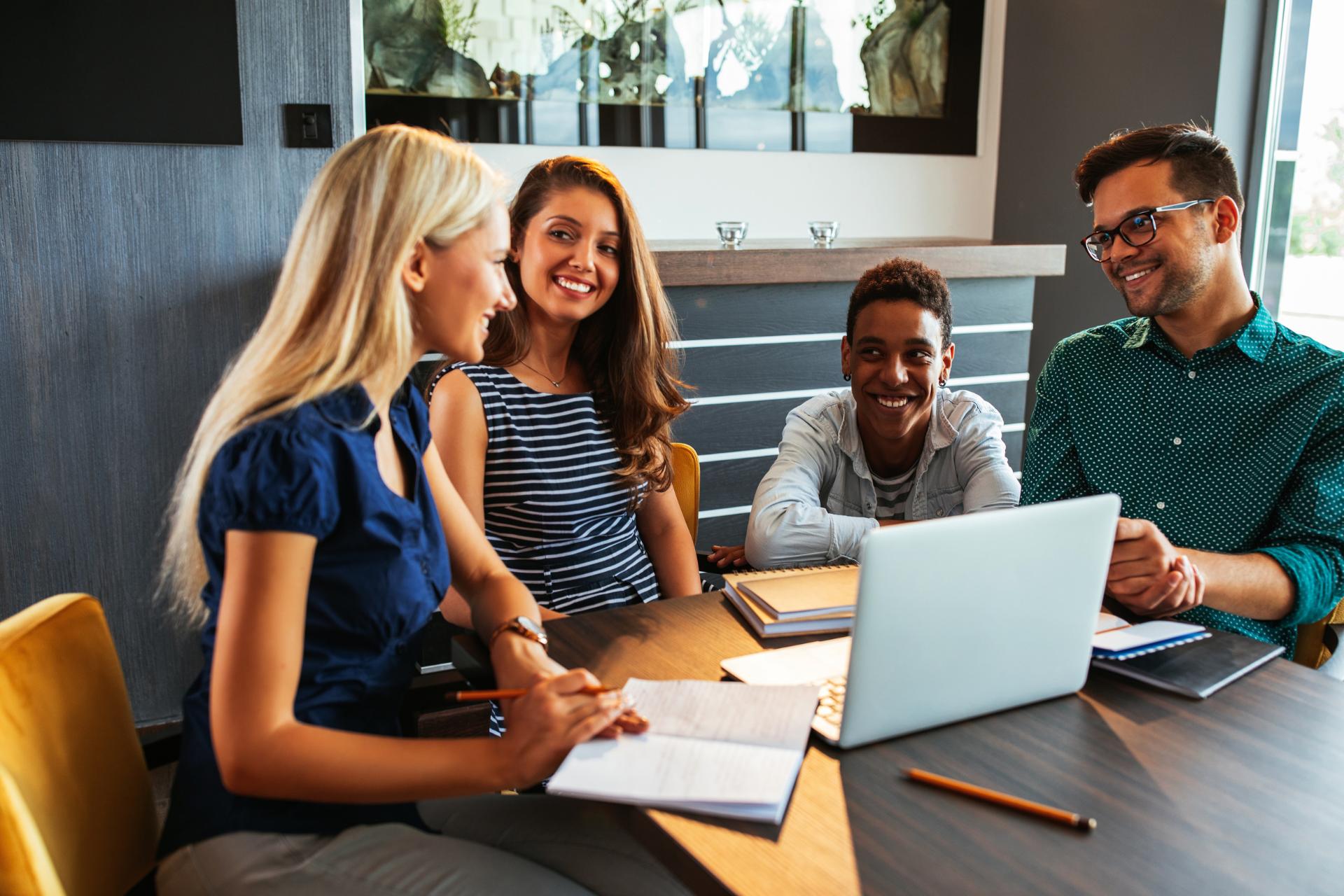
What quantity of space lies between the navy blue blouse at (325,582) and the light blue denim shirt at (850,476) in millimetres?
919

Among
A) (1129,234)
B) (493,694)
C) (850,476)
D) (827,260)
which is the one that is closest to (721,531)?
(827,260)

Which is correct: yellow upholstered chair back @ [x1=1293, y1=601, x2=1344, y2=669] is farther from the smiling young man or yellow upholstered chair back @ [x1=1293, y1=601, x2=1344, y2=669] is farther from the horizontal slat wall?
the horizontal slat wall

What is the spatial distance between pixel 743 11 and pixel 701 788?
11.9 feet

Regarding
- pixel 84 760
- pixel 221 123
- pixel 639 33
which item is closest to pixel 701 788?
pixel 84 760

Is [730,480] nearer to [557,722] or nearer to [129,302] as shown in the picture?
[129,302]

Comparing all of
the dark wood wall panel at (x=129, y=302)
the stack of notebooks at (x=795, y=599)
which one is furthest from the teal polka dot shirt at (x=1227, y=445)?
the dark wood wall panel at (x=129, y=302)

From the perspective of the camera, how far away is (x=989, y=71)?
15.5ft

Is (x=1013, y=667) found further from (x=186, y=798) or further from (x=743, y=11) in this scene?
(x=743, y=11)

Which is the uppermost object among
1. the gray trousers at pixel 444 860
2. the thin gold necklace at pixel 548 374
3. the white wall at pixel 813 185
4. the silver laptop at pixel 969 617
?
the white wall at pixel 813 185

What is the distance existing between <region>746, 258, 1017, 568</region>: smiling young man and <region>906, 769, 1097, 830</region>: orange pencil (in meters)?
0.96

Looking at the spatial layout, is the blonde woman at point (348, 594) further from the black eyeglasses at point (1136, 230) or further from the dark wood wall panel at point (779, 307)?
the dark wood wall panel at point (779, 307)

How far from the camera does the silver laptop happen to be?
108 centimetres

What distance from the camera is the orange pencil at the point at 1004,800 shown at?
100cm

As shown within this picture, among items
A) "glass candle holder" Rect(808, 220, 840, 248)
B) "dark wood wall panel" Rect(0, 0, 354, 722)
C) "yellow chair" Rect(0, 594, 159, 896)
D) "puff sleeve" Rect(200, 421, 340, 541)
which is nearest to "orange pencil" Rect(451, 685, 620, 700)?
"puff sleeve" Rect(200, 421, 340, 541)
